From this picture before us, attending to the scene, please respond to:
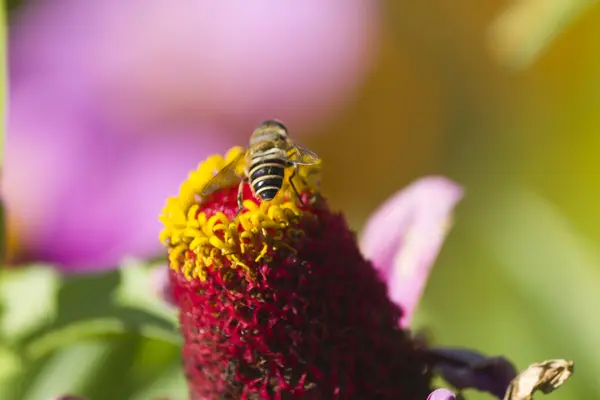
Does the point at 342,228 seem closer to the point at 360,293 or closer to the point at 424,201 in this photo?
the point at 360,293

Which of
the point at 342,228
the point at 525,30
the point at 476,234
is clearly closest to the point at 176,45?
the point at 476,234

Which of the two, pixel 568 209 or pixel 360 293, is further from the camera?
pixel 568 209

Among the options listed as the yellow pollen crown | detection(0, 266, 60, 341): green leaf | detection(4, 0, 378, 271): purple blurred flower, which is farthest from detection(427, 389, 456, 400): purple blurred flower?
detection(4, 0, 378, 271): purple blurred flower

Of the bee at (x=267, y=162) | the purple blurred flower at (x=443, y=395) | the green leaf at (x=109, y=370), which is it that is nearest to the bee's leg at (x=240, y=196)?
the bee at (x=267, y=162)

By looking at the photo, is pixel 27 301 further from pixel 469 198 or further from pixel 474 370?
pixel 469 198

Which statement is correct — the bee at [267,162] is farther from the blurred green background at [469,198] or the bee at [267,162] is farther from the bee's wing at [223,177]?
the blurred green background at [469,198]

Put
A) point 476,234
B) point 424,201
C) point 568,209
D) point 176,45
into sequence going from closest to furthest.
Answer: point 424,201 → point 568,209 → point 476,234 → point 176,45
